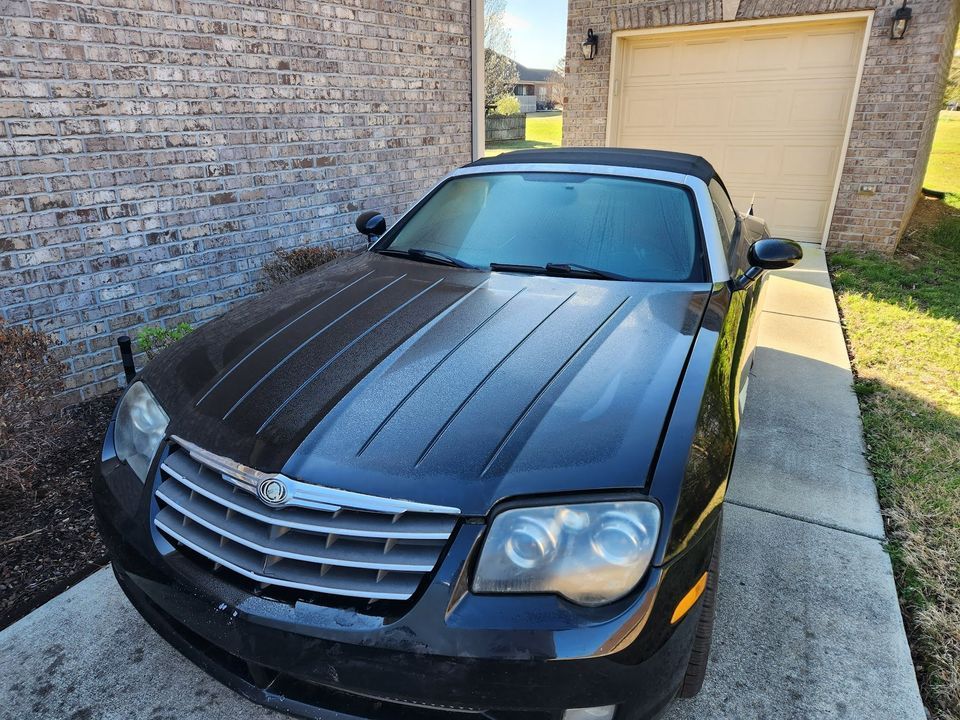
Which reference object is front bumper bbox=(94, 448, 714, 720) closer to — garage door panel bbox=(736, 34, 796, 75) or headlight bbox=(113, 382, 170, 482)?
headlight bbox=(113, 382, 170, 482)

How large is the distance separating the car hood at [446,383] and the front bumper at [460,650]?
0.72 ft

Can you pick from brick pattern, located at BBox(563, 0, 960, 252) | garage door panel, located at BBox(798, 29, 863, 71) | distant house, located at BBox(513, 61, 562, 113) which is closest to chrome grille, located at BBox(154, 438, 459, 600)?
brick pattern, located at BBox(563, 0, 960, 252)

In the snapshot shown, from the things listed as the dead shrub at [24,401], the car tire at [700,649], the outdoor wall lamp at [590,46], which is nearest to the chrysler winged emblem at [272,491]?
the car tire at [700,649]

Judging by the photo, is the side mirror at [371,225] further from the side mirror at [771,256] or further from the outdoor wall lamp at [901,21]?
the outdoor wall lamp at [901,21]

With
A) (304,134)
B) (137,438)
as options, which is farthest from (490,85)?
(137,438)

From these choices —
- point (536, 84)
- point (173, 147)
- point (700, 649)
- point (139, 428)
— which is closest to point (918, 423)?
point (700, 649)

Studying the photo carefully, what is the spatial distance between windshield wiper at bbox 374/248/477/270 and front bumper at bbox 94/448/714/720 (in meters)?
1.59

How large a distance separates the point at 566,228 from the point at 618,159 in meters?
0.66

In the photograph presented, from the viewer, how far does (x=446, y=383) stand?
1734 millimetres

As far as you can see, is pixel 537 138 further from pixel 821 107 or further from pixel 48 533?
pixel 48 533

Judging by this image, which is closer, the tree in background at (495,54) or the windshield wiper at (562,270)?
the windshield wiper at (562,270)

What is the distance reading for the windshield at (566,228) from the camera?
2582mm

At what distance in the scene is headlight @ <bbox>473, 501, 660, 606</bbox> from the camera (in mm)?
1338

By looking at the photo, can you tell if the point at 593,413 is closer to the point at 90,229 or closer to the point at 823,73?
the point at 90,229
